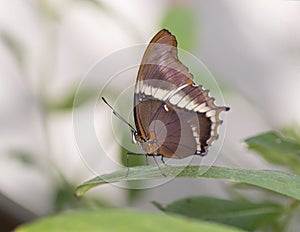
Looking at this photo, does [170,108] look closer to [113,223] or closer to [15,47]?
[113,223]

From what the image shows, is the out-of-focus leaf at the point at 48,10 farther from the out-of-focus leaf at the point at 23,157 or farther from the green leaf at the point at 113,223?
the green leaf at the point at 113,223

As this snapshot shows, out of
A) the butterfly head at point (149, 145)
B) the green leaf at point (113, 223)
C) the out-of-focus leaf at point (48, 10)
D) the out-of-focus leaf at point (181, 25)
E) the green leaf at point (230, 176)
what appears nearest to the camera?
the green leaf at point (113, 223)

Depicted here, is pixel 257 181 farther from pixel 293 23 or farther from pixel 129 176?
pixel 293 23

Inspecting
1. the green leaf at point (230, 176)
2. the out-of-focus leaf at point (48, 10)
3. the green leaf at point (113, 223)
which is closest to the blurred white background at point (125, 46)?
the out-of-focus leaf at point (48, 10)

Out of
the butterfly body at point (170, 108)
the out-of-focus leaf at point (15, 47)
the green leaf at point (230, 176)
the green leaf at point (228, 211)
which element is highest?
the out-of-focus leaf at point (15, 47)

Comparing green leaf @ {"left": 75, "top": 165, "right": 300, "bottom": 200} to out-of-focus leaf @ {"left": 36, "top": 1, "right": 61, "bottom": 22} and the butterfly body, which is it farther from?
out-of-focus leaf @ {"left": 36, "top": 1, "right": 61, "bottom": 22}

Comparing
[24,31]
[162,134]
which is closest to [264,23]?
[24,31]
